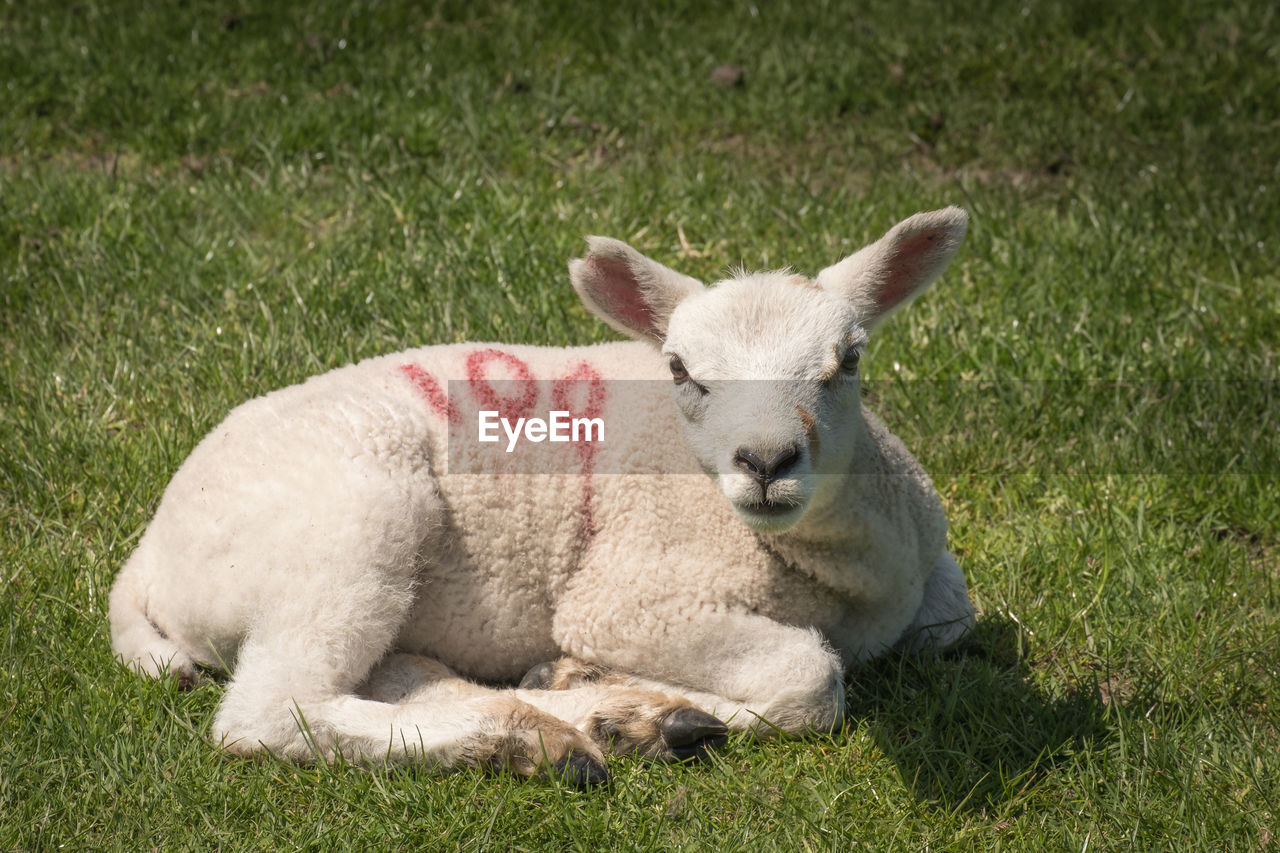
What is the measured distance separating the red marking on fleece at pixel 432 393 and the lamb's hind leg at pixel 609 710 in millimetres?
826

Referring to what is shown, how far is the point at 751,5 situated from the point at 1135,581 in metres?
5.48

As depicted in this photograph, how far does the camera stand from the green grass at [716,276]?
12.0ft

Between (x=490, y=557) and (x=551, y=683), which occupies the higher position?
(x=490, y=557)

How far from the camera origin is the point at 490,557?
4.11m

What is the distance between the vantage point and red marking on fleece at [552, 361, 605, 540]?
13.8 feet

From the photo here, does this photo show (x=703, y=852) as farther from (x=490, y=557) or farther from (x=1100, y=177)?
(x=1100, y=177)

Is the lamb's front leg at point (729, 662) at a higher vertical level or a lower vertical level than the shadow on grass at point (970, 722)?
higher

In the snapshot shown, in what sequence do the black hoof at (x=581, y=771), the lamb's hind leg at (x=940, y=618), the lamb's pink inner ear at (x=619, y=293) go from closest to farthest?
1. the black hoof at (x=581, y=771)
2. the lamb's pink inner ear at (x=619, y=293)
3. the lamb's hind leg at (x=940, y=618)

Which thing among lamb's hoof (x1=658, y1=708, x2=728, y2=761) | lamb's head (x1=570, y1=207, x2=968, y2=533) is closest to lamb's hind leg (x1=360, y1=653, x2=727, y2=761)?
lamb's hoof (x1=658, y1=708, x2=728, y2=761)

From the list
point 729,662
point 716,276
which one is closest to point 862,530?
point 729,662

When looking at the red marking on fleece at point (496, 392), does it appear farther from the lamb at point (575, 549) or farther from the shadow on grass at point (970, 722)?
the shadow on grass at point (970, 722)

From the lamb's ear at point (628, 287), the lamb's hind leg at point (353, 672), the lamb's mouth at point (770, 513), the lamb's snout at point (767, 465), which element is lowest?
the lamb's hind leg at point (353, 672)

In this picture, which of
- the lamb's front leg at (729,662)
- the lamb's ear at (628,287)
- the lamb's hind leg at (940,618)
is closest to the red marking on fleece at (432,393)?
the lamb's ear at (628,287)

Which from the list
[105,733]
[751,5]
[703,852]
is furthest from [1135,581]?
[751,5]
